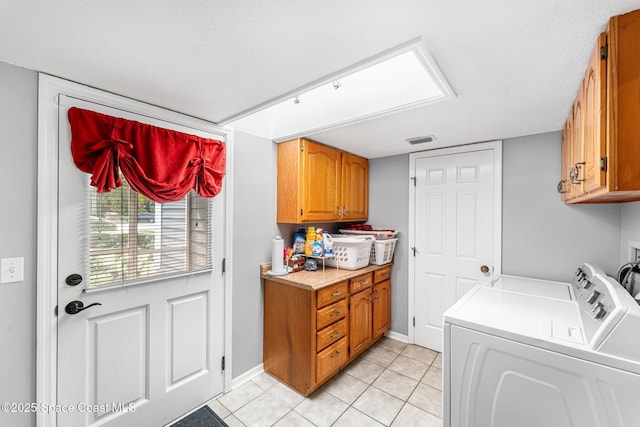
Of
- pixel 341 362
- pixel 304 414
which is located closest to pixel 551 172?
pixel 341 362

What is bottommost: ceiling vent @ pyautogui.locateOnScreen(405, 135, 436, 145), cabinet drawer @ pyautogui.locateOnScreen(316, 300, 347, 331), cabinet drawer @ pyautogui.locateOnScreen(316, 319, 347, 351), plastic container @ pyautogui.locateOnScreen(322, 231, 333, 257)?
cabinet drawer @ pyautogui.locateOnScreen(316, 319, 347, 351)

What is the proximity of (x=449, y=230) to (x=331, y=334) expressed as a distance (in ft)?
5.03

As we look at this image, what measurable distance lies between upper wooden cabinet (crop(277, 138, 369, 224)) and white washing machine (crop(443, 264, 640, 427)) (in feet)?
4.51

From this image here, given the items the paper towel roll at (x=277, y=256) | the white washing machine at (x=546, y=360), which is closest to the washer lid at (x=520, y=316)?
the white washing machine at (x=546, y=360)

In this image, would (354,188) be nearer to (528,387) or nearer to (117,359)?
(528,387)

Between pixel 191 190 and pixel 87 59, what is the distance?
2.90ft

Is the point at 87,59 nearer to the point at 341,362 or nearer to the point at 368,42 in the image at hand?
the point at 368,42

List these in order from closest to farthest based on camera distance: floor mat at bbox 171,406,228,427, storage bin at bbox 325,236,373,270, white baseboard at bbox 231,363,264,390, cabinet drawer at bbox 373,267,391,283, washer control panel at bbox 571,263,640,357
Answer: washer control panel at bbox 571,263,640,357
floor mat at bbox 171,406,228,427
white baseboard at bbox 231,363,264,390
storage bin at bbox 325,236,373,270
cabinet drawer at bbox 373,267,391,283

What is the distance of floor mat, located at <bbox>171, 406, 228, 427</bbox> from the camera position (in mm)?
1756

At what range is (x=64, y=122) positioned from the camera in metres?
1.38

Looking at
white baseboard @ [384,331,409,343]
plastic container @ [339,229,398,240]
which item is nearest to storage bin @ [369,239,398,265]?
plastic container @ [339,229,398,240]

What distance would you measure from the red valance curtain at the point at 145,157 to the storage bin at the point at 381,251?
1.65 metres

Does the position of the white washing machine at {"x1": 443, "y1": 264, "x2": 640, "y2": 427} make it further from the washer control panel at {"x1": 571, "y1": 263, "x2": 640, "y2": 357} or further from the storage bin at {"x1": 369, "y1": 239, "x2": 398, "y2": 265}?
the storage bin at {"x1": 369, "y1": 239, "x2": 398, "y2": 265}

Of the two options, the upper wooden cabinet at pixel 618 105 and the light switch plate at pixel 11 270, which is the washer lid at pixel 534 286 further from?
the light switch plate at pixel 11 270
